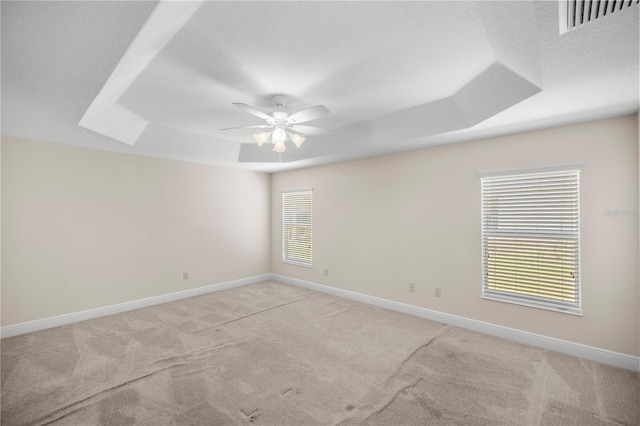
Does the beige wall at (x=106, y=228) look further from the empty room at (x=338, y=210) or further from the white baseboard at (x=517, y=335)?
the white baseboard at (x=517, y=335)

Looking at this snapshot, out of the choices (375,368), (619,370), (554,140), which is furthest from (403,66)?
(619,370)

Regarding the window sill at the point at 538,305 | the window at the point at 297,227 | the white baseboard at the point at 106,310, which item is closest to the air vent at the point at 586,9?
the window sill at the point at 538,305

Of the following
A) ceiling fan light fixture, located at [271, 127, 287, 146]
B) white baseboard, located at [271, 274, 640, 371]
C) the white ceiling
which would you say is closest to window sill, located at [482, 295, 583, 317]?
white baseboard, located at [271, 274, 640, 371]

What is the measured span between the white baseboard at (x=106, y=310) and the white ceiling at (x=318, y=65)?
7.53ft

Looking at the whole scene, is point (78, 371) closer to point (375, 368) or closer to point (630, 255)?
point (375, 368)

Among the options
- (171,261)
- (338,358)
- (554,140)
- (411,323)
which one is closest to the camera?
(338,358)

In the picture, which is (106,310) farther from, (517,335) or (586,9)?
(586,9)

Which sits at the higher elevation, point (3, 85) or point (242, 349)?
point (3, 85)

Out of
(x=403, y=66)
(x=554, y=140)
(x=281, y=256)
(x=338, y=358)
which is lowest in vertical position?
(x=338, y=358)

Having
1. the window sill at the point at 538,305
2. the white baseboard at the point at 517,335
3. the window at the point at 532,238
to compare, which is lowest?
the white baseboard at the point at 517,335

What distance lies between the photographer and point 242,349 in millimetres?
3016

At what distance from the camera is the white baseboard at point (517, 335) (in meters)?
2.69

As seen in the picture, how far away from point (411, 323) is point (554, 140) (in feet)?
8.95

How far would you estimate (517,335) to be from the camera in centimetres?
321
